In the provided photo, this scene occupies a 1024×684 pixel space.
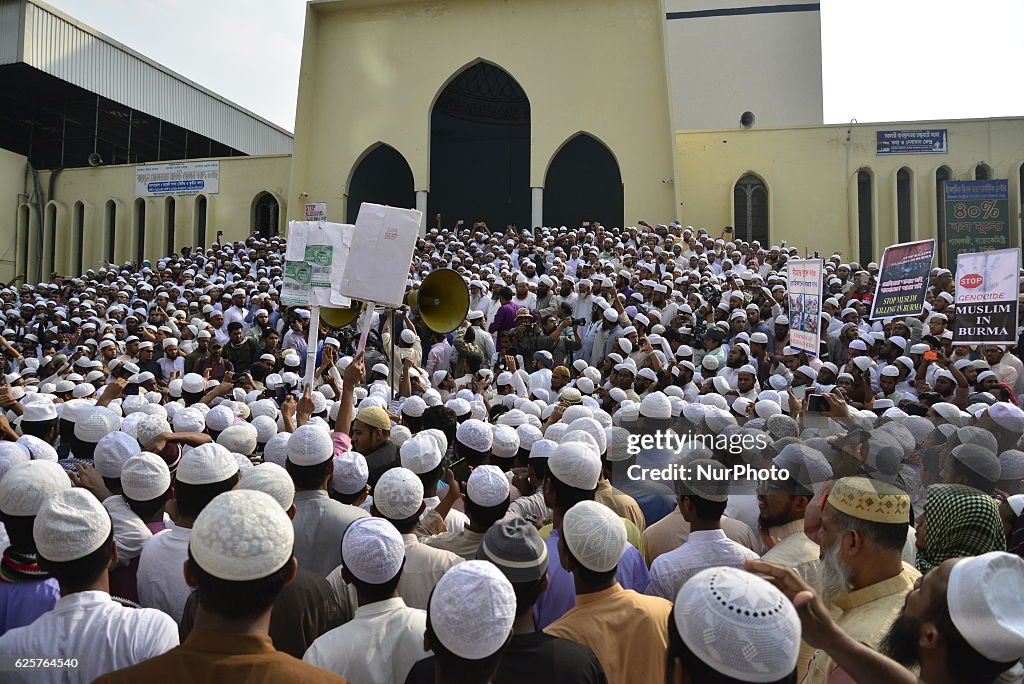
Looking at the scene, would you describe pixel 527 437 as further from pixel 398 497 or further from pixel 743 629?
pixel 743 629

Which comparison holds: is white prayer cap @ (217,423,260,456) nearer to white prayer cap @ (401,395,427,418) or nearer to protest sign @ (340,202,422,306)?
protest sign @ (340,202,422,306)

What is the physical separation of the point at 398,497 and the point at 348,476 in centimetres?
57

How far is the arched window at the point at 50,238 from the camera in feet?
77.3

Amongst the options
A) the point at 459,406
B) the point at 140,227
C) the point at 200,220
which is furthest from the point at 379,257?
the point at 140,227

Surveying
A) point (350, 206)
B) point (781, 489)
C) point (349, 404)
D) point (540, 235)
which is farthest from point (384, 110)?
point (781, 489)

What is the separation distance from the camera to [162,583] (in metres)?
2.64

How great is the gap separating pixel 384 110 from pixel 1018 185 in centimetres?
1565

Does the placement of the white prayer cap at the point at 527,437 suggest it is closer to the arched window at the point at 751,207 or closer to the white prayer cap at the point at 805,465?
the white prayer cap at the point at 805,465

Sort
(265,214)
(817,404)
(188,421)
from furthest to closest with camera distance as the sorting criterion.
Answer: (265,214)
(817,404)
(188,421)

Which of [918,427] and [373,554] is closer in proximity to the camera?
[373,554]

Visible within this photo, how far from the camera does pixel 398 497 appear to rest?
278cm

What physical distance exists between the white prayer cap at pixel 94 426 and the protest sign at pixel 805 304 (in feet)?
18.6

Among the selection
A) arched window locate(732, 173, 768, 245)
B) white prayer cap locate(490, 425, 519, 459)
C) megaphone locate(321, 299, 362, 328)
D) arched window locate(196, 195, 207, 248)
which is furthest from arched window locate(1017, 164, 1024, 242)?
arched window locate(196, 195, 207, 248)

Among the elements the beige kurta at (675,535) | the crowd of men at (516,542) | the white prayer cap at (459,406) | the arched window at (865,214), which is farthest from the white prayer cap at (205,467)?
the arched window at (865,214)
